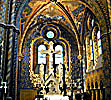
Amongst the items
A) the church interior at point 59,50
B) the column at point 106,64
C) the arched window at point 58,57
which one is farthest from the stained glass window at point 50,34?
the column at point 106,64

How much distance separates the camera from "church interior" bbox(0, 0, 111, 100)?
50.0ft

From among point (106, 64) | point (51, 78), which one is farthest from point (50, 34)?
point (106, 64)

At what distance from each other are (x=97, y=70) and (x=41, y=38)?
24.6 ft

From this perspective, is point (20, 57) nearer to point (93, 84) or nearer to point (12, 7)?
point (93, 84)

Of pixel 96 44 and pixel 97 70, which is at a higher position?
pixel 96 44

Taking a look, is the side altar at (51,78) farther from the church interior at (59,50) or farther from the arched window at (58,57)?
the arched window at (58,57)

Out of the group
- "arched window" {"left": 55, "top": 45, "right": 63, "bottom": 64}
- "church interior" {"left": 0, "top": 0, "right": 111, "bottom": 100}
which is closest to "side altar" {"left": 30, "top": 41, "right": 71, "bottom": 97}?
"church interior" {"left": 0, "top": 0, "right": 111, "bottom": 100}

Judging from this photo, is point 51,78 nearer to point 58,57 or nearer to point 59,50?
point 59,50

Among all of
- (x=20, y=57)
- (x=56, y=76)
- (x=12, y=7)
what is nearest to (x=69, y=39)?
(x=56, y=76)

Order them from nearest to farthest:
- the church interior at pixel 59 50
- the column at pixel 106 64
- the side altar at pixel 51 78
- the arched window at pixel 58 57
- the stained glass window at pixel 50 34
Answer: the column at pixel 106 64
the church interior at pixel 59 50
the side altar at pixel 51 78
the arched window at pixel 58 57
the stained glass window at pixel 50 34

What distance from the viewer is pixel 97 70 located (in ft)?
47.5

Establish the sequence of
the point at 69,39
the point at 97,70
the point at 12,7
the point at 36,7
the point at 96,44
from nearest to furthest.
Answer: the point at 12,7 → the point at 97,70 → the point at 96,44 → the point at 36,7 → the point at 69,39

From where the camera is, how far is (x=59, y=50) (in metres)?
18.9

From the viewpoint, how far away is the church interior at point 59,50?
15249 millimetres
